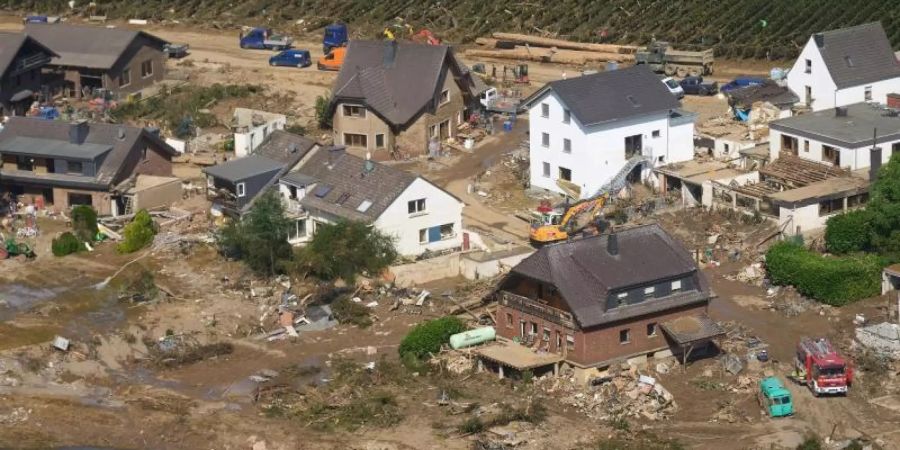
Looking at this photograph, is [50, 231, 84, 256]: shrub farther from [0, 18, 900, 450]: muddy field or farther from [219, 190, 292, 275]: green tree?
[219, 190, 292, 275]: green tree

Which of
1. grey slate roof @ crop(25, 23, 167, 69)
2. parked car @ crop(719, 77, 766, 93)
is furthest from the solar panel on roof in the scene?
grey slate roof @ crop(25, 23, 167, 69)

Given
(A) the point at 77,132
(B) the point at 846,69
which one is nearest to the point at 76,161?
(A) the point at 77,132

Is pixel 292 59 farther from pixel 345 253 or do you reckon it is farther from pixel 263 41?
pixel 345 253

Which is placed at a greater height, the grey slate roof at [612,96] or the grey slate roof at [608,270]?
the grey slate roof at [612,96]

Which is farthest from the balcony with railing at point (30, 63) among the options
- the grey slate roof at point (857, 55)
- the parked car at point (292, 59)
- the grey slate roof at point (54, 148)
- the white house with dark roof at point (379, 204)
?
the grey slate roof at point (857, 55)

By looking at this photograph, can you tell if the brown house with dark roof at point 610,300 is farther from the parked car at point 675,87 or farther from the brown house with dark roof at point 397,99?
the parked car at point 675,87

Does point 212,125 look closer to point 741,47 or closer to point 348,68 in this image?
point 348,68

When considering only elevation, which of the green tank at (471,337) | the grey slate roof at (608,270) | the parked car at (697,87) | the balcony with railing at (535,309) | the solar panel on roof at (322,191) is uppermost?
the parked car at (697,87)
